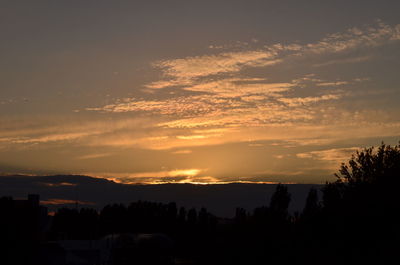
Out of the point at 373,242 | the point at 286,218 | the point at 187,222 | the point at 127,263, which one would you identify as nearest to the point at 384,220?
the point at 373,242

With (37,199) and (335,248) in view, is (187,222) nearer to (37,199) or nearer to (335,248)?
(37,199)

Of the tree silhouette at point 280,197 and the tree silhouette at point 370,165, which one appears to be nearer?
the tree silhouette at point 370,165

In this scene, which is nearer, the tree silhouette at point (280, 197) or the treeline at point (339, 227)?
the treeline at point (339, 227)

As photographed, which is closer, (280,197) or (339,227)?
(339,227)

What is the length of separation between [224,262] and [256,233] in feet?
17.9

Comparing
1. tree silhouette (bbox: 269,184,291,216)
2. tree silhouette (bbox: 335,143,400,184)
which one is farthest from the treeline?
tree silhouette (bbox: 269,184,291,216)

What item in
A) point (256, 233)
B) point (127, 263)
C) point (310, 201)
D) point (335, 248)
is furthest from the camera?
point (310, 201)

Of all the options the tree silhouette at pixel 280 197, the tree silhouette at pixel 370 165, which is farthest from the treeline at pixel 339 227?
the tree silhouette at pixel 280 197

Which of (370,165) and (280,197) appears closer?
(370,165)

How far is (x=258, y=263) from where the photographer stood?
Result: 54.8 meters

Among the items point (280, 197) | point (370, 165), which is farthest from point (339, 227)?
point (280, 197)

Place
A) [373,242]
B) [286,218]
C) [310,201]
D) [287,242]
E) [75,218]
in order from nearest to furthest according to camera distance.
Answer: [373,242] < [287,242] < [286,218] < [310,201] < [75,218]

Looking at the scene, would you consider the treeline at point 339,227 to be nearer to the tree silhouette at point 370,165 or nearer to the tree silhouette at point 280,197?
the tree silhouette at point 370,165

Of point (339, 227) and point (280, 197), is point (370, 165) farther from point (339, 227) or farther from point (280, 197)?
point (280, 197)
